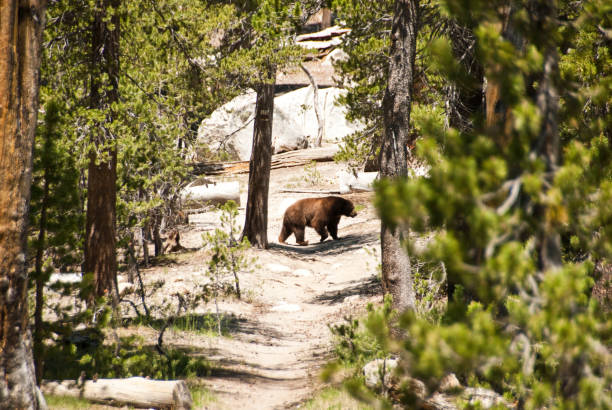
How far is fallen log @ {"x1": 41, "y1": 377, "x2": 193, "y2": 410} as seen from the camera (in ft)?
20.4

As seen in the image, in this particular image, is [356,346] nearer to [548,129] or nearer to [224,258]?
[548,129]

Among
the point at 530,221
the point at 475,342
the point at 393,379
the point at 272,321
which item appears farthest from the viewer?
the point at 272,321

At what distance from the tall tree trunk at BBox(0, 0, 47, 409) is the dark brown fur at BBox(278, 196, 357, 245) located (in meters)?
14.5

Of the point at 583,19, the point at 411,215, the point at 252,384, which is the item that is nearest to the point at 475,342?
the point at 411,215

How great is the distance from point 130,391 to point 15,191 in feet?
7.73

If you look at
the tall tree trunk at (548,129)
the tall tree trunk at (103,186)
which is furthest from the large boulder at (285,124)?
the tall tree trunk at (548,129)

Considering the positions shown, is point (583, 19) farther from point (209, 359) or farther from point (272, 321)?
point (272, 321)

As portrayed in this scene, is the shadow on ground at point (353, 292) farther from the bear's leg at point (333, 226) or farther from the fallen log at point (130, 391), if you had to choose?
the fallen log at point (130, 391)

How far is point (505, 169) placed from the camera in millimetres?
2555

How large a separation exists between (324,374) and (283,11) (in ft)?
22.7

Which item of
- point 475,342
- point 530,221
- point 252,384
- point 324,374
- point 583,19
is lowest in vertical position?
point 252,384

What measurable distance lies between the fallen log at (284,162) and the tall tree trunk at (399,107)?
19.1 m

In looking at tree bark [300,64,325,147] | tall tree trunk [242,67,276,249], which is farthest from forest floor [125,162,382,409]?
tree bark [300,64,325,147]

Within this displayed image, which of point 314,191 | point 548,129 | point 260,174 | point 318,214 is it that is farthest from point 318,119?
point 548,129
